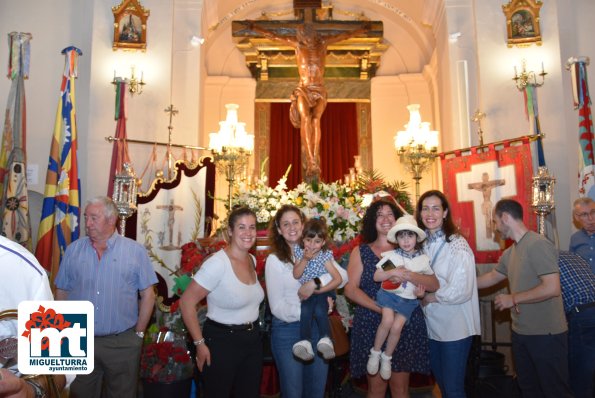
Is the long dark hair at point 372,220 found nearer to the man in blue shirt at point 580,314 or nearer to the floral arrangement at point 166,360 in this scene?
the man in blue shirt at point 580,314

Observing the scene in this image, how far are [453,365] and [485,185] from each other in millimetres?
3464

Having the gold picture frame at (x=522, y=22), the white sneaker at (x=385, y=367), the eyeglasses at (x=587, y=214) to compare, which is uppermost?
the gold picture frame at (x=522, y=22)

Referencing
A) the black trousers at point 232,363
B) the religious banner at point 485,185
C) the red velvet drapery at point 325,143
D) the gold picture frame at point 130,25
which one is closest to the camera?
the black trousers at point 232,363

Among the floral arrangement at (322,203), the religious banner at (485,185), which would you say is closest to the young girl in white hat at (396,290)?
the floral arrangement at (322,203)

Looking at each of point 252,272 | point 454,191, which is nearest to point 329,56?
point 454,191

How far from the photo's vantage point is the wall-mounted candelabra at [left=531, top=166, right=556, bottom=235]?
452cm

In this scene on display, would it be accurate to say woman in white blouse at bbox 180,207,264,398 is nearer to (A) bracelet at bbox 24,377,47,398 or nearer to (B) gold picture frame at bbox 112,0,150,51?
(A) bracelet at bbox 24,377,47,398

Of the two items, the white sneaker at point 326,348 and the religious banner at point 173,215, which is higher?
the religious banner at point 173,215

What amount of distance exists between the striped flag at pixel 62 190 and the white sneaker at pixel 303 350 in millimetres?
3217

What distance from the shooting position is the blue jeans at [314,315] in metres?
2.76

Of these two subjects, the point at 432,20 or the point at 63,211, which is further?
the point at 432,20

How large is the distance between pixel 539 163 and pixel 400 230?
10.7ft

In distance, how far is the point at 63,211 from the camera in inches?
195

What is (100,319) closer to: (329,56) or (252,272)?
(252,272)
